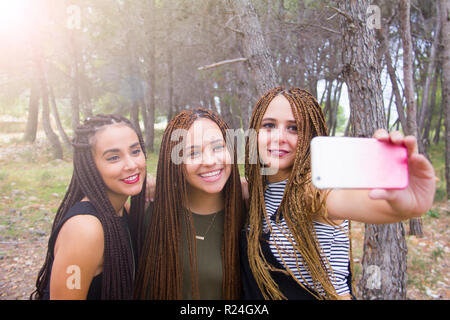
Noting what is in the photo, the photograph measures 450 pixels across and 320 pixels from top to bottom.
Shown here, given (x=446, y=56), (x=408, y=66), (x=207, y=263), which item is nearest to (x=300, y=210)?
(x=207, y=263)

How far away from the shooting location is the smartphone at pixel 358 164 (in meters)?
1.11

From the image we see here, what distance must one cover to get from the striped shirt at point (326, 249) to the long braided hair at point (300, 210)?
0.03 metres

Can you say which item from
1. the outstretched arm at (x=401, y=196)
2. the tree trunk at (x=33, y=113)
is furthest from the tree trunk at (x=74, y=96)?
the outstretched arm at (x=401, y=196)

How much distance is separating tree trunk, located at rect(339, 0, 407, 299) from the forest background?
1 centimetres

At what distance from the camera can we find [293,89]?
191 cm

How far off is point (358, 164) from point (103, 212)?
1.34 m

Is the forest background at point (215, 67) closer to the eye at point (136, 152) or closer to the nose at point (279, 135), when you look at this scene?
the nose at point (279, 135)

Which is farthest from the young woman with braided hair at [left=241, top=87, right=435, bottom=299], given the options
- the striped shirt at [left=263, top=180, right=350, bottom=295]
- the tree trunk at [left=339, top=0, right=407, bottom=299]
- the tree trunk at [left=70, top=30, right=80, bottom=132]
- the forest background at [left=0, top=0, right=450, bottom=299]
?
the tree trunk at [left=70, top=30, right=80, bottom=132]

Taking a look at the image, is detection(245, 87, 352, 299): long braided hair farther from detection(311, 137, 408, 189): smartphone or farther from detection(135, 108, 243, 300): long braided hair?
detection(311, 137, 408, 189): smartphone

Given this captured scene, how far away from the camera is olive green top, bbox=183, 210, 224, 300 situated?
5.97 feet

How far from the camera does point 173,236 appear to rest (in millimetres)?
1800

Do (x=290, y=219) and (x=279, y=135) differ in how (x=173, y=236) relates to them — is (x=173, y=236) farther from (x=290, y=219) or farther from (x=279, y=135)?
(x=279, y=135)

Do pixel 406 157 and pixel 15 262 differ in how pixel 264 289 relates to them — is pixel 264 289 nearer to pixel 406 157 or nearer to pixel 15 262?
pixel 406 157

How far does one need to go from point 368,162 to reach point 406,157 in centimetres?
14
